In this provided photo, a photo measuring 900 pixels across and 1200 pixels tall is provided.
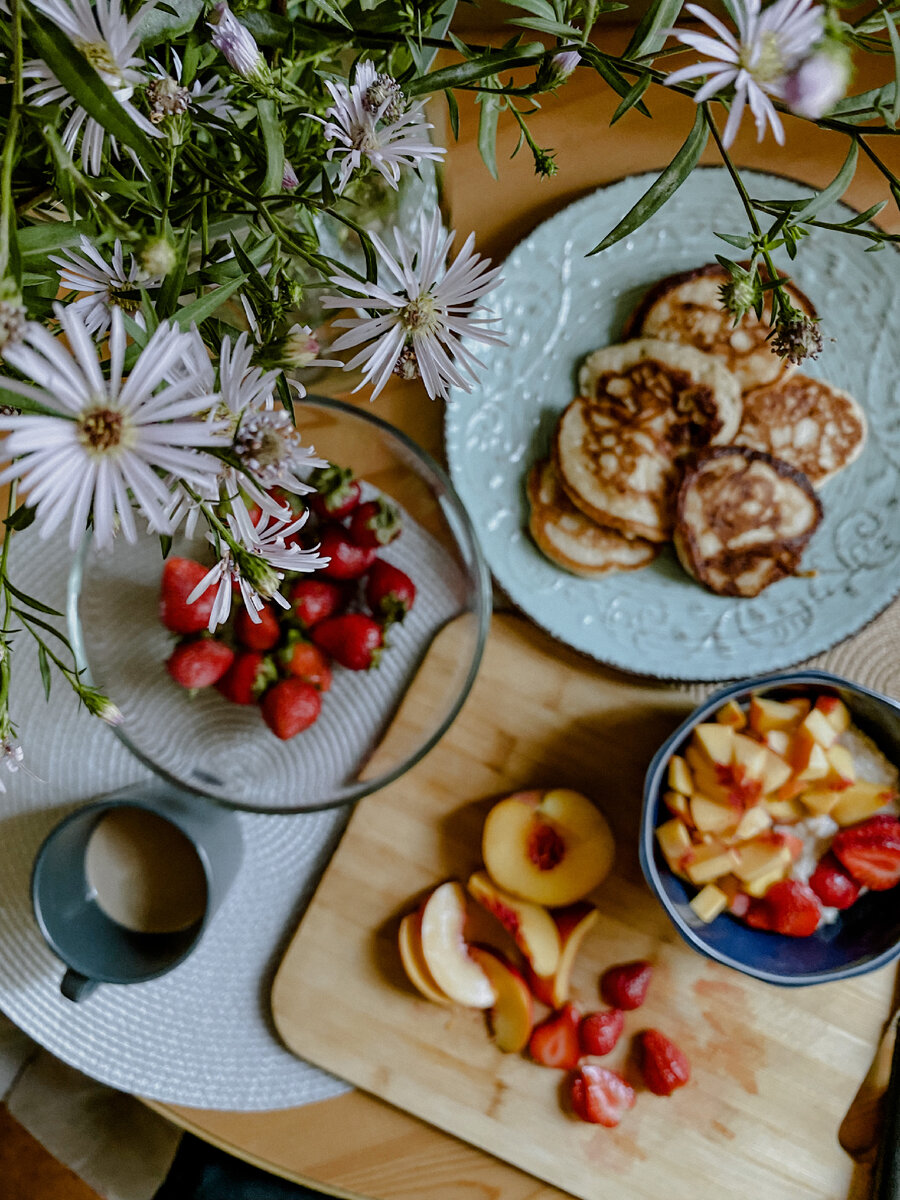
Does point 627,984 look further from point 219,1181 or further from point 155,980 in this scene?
point 219,1181

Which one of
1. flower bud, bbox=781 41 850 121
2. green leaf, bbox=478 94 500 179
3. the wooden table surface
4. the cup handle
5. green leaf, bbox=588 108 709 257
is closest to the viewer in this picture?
flower bud, bbox=781 41 850 121

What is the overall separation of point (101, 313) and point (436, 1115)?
2.80ft

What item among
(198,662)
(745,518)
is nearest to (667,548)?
(745,518)

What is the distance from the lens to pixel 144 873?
0.94 metres

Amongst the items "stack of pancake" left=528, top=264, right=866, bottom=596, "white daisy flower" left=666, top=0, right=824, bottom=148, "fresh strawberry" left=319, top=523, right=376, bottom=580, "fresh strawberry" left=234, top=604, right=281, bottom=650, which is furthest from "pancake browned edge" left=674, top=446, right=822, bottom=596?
"white daisy flower" left=666, top=0, right=824, bottom=148

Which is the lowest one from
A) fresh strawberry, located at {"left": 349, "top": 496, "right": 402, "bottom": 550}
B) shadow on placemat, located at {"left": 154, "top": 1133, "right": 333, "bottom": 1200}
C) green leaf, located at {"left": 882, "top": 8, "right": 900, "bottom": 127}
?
shadow on placemat, located at {"left": 154, "top": 1133, "right": 333, "bottom": 1200}

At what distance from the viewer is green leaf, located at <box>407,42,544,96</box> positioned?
41 centimetres

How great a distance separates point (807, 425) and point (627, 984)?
618 millimetres

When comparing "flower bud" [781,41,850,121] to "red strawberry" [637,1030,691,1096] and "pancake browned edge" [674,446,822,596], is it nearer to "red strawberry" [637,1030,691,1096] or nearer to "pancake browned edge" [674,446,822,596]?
"pancake browned edge" [674,446,822,596]

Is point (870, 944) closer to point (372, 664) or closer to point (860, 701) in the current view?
point (860, 701)

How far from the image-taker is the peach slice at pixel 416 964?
0.97 m

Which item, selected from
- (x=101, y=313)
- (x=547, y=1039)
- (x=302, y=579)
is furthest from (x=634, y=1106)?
(x=101, y=313)

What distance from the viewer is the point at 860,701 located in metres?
0.94

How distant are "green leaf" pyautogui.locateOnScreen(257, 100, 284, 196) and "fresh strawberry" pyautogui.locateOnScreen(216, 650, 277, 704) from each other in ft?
1.96
